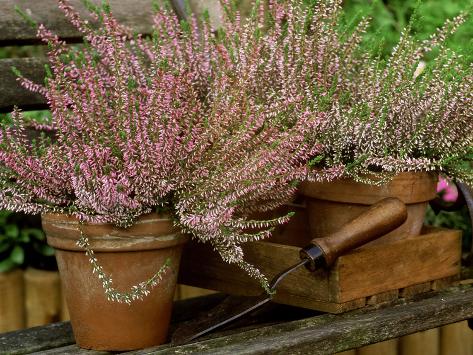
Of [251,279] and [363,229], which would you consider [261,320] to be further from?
[363,229]

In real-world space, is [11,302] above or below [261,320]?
below

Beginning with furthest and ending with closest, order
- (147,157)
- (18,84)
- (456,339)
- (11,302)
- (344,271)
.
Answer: (456,339)
(11,302)
(18,84)
(344,271)
(147,157)

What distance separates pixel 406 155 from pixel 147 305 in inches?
22.3

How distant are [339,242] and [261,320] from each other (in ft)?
0.94

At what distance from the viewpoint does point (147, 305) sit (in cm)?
155

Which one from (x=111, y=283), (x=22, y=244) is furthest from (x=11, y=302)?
(x=111, y=283)

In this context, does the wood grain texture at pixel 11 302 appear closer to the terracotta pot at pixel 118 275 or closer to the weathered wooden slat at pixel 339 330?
the terracotta pot at pixel 118 275

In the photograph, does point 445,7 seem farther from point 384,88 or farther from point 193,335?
point 193,335

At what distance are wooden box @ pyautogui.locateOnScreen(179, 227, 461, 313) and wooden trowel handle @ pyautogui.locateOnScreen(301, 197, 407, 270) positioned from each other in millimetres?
46

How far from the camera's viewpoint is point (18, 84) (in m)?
2.05

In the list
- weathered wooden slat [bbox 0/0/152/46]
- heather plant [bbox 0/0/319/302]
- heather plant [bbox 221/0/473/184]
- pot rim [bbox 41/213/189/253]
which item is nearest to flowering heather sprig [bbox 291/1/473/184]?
heather plant [bbox 221/0/473/184]

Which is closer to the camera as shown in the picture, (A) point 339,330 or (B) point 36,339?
(A) point 339,330

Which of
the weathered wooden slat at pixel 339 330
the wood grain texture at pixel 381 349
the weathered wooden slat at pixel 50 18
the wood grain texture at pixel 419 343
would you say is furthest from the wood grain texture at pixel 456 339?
the weathered wooden slat at pixel 50 18

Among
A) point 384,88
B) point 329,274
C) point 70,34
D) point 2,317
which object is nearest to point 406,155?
point 384,88
